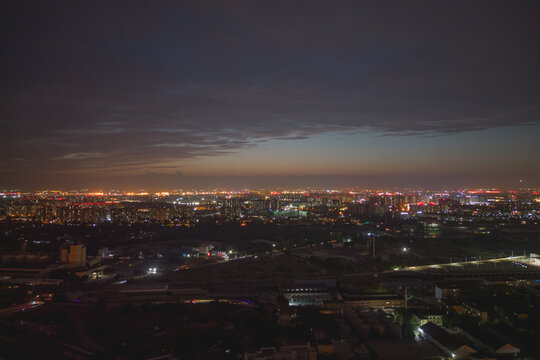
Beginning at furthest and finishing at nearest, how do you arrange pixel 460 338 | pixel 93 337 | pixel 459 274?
1. pixel 459 274
2. pixel 93 337
3. pixel 460 338

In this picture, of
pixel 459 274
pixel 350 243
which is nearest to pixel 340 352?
pixel 459 274

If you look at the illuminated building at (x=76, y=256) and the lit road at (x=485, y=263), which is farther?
the illuminated building at (x=76, y=256)

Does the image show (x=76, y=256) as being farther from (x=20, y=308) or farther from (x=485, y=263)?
(x=485, y=263)

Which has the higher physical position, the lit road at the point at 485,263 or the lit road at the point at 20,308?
the lit road at the point at 20,308

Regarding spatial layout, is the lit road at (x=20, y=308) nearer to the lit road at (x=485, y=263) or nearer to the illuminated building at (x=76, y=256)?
the illuminated building at (x=76, y=256)

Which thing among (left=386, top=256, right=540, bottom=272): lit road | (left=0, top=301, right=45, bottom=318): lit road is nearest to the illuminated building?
(left=0, top=301, right=45, bottom=318): lit road

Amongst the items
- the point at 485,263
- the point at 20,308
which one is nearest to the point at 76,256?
the point at 20,308

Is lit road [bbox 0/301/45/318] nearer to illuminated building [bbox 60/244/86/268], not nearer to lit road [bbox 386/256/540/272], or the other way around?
illuminated building [bbox 60/244/86/268]

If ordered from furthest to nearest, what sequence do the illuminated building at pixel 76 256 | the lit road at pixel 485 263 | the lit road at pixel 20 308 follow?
the illuminated building at pixel 76 256 → the lit road at pixel 485 263 → the lit road at pixel 20 308

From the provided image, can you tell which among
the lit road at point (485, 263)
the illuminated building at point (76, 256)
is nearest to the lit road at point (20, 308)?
the illuminated building at point (76, 256)

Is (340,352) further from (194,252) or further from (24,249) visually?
(24,249)

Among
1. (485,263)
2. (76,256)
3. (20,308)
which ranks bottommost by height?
(485,263)
